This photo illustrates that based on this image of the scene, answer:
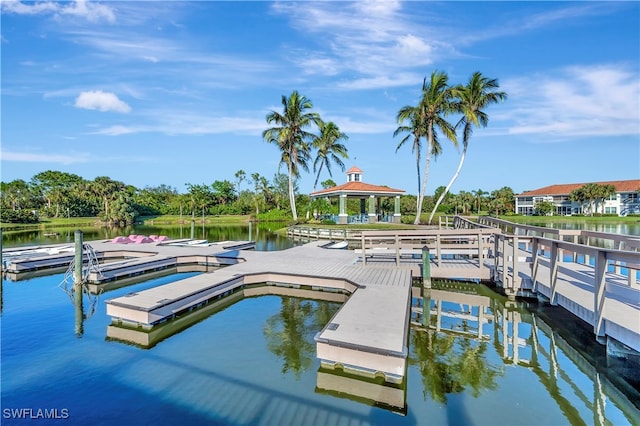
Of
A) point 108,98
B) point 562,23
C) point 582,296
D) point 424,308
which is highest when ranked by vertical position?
point 108,98

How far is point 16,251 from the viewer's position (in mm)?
14164

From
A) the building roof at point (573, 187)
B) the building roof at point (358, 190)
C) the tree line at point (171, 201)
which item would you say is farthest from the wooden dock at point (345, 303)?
the building roof at point (573, 187)

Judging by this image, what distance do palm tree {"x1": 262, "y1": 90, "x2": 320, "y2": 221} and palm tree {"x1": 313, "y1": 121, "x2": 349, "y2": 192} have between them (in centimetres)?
328

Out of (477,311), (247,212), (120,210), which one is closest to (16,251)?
(477,311)

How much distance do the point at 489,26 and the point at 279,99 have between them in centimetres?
1941

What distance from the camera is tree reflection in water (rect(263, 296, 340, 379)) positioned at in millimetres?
5150

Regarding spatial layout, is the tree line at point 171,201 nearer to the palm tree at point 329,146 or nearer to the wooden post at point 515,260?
the palm tree at point 329,146

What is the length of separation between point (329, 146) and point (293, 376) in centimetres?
3122

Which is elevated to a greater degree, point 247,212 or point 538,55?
point 538,55

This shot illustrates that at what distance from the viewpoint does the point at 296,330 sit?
6.44 meters

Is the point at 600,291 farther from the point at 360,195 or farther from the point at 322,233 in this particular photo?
the point at 360,195

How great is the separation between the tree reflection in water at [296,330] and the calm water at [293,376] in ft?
0.10

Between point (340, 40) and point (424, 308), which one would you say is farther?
point (340, 40)

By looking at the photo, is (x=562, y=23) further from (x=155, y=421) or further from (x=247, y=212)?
(x=247, y=212)
